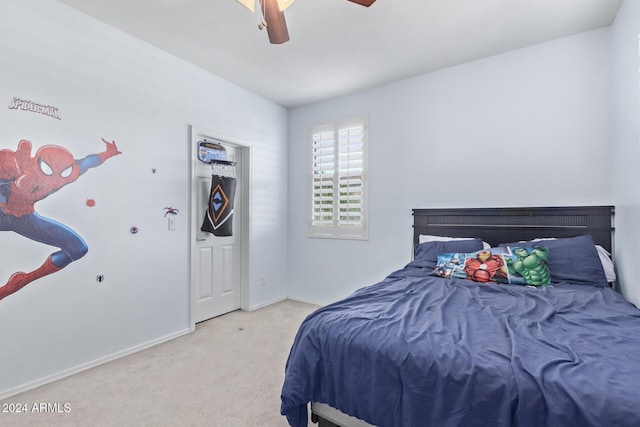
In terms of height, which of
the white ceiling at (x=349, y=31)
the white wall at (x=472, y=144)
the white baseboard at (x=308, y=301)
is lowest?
the white baseboard at (x=308, y=301)

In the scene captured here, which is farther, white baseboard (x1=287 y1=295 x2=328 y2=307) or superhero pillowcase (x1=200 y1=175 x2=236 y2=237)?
white baseboard (x1=287 y1=295 x2=328 y2=307)

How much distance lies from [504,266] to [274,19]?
7.39 feet

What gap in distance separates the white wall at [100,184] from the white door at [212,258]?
22 cm

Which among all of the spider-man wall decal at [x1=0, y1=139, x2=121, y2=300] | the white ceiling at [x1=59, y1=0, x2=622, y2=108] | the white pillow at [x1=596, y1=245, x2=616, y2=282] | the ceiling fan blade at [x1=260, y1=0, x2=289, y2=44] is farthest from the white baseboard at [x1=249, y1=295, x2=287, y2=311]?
the white pillow at [x1=596, y1=245, x2=616, y2=282]

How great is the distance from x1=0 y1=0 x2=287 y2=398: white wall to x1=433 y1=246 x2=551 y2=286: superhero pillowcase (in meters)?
2.47

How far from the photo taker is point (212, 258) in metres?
3.54

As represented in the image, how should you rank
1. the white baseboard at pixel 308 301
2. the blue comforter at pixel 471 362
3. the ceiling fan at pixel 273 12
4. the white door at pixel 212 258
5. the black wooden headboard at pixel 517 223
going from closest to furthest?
the blue comforter at pixel 471 362
the ceiling fan at pixel 273 12
the black wooden headboard at pixel 517 223
the white door at pixel 212 258
the white baseboard at pixel 308 301

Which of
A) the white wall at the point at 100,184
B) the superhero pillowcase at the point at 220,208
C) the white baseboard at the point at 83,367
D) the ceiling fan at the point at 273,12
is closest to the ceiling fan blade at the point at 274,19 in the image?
the ceiling fan at the point at 273,12

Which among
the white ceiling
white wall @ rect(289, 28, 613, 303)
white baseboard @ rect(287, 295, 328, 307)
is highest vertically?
the white ceiling

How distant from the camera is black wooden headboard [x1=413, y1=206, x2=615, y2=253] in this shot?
2.54 metres

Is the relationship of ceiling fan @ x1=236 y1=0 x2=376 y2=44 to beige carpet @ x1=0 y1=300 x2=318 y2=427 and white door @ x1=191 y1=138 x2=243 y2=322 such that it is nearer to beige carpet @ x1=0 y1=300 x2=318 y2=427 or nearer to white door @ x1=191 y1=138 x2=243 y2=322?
white door @ x1=191 y1=138 x2=243 y2=322

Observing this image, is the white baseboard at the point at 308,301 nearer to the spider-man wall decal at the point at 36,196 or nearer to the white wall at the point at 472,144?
the white wall at the point at 472,144

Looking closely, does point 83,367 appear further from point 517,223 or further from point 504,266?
point 517,223

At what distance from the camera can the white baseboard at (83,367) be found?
6.63ft
